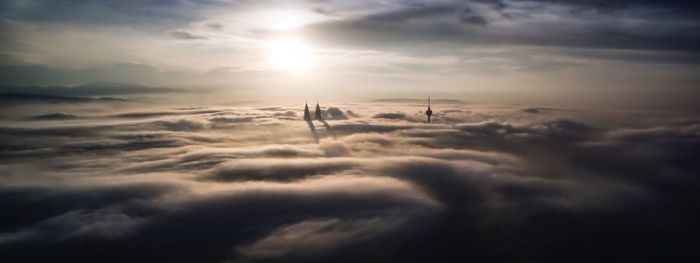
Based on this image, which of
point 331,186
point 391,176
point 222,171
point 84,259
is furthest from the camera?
point 222,171

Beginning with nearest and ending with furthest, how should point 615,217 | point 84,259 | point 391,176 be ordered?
point 84,259 → point 615,217 → point 391,176

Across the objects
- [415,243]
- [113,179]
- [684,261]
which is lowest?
[684,261]

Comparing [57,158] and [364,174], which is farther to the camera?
[57,158]

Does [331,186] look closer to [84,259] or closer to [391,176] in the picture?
[391,176]

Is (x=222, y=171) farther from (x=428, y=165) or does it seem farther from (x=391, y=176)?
(x=428, y=165)

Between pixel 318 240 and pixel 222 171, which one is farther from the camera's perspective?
pixel 222 171

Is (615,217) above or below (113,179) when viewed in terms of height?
below

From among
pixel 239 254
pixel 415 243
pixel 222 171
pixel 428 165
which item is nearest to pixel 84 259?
pixel 239 254

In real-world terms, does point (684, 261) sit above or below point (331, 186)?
below

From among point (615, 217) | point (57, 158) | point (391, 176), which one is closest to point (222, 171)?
point (391, 176)
